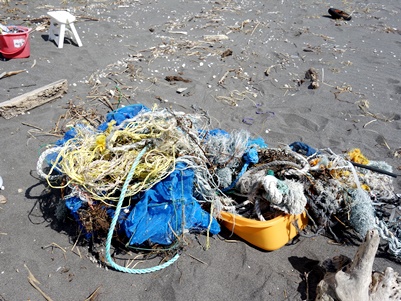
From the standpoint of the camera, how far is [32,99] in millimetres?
4453

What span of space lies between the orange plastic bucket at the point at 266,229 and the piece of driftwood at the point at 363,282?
47cm

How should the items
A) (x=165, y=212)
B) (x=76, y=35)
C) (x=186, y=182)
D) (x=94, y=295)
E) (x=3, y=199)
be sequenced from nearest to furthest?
(x=94, y=295) → (x=165, y=212) → (x=186, y=182) → (x=3, y=199) → (x=76, y=35)

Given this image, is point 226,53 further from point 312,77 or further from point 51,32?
point 51,32

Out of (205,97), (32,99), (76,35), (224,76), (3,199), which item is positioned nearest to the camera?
(3,199)

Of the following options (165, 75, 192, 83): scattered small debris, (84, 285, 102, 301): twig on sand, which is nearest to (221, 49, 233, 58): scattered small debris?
(165, 75, 192, 83): scattered small debris

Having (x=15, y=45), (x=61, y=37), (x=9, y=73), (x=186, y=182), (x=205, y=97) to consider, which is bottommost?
(x=205, y=97)

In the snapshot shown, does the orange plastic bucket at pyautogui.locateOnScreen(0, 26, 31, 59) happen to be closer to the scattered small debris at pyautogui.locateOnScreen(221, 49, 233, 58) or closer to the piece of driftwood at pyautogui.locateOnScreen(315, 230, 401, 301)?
the scattered small debris at pyautogui.locateOnScreen(221, 49, 233, 58)

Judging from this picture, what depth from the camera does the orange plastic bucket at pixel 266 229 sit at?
2.81m

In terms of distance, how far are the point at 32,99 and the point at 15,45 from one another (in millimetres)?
1447

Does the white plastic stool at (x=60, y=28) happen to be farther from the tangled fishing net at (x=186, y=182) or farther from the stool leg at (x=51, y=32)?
the tangled fishing net at (x=186, y=182)

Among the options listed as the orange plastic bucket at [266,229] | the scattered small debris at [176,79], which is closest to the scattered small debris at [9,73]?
the scattered small debris at [176,79]

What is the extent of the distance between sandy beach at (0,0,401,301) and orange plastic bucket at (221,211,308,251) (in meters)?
0.09

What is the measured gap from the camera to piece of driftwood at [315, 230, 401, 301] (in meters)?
2.37

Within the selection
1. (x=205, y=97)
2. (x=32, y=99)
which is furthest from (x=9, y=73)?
(x=205, y=97)
